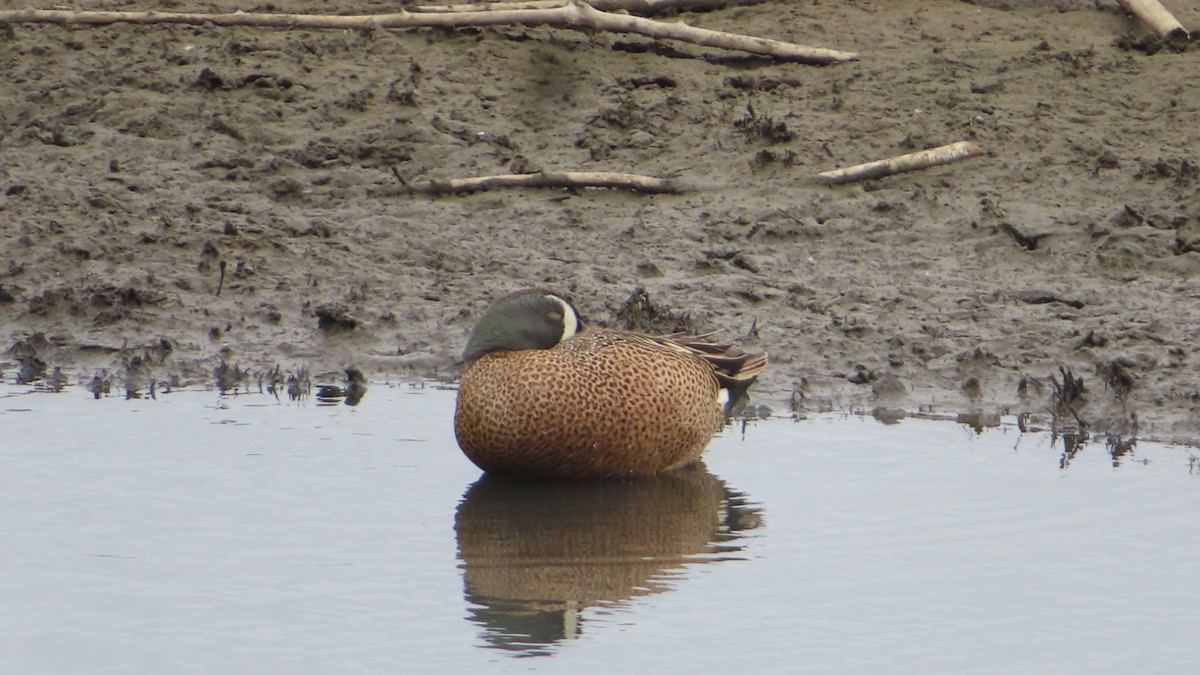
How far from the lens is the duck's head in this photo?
20.5 feet

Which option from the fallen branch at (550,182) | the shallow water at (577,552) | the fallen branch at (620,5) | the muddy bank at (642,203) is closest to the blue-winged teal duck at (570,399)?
the shallow water at (577,552)

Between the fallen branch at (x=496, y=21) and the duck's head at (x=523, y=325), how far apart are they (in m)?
4.14

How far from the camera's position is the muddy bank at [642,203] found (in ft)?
25.8

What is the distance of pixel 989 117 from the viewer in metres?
9.73

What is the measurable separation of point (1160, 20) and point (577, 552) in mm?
6192

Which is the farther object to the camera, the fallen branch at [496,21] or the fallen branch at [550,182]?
the fallen branch at [496,21]

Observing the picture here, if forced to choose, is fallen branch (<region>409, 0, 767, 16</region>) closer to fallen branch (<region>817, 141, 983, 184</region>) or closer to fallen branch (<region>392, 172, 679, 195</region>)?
fallen branch (<region>392, 172, 679, 195</region>)

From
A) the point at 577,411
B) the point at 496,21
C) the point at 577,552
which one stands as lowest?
the point at 577,552

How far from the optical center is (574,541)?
18.2 feet

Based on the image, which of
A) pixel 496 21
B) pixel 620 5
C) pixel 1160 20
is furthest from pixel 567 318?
pixel 1160 20

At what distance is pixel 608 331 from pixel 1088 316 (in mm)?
2555

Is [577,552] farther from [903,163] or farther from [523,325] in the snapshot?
[903,163]

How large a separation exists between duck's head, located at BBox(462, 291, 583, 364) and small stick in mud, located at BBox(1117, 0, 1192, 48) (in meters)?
5.11

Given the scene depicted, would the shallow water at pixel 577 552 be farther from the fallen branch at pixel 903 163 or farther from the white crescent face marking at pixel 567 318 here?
the fallen branch at pixel 903 163
